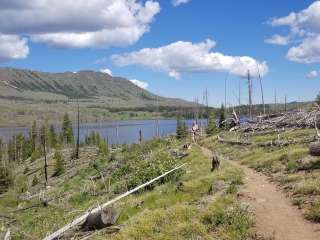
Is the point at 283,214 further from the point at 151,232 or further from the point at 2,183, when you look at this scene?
the point at 2,183

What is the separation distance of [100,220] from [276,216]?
5.15 m

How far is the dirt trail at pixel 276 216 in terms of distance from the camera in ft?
38.7

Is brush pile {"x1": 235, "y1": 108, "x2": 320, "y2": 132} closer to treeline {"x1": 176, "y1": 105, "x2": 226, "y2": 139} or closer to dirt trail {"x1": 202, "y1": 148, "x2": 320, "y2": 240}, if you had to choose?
treeline {"x1": 176, "y1": 105, "x2": 226, "y2": 139}

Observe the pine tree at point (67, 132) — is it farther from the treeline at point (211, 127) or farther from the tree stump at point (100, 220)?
the tree stump at point (100, 220)

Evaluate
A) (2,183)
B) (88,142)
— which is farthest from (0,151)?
(2,183)

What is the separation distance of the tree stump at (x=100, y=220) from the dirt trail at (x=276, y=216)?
426 cm

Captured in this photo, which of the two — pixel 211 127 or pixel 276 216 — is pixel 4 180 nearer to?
pixel 211 127

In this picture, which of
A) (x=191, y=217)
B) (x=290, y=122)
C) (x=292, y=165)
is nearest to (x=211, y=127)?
(x=290, y=122)

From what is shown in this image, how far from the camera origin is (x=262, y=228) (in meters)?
12.2

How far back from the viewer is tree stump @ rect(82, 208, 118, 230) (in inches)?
551

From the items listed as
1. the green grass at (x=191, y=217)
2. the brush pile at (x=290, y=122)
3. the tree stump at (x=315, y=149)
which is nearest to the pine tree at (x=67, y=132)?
the brush pile at (x=290, y=122)

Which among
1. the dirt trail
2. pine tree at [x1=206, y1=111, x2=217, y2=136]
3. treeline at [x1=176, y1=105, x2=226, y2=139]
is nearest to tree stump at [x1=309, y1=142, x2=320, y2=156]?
the dirt trail

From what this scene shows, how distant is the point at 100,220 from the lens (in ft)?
45.9

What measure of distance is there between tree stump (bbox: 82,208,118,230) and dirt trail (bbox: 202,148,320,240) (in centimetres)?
426
